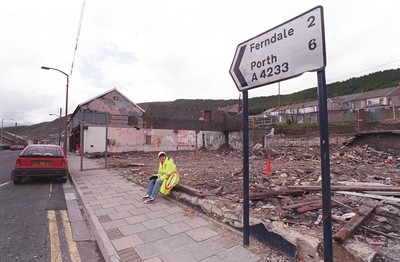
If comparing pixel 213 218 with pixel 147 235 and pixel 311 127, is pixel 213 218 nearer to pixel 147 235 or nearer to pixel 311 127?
pixel 147 235

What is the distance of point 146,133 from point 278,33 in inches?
1046

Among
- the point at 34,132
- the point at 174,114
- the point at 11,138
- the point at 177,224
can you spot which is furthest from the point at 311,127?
the point at 34,132

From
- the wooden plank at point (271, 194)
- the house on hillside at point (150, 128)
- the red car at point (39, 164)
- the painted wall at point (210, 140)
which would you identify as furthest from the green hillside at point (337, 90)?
the wooden plank at point (271, 194)

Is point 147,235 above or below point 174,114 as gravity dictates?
below

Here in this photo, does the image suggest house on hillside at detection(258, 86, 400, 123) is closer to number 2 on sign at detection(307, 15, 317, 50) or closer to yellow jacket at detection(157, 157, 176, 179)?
yellow jacket at detection(157, 157, 176, 179)

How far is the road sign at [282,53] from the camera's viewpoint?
2172 millimetres

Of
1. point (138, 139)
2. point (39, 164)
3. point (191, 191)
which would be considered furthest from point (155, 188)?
point (138, 139)

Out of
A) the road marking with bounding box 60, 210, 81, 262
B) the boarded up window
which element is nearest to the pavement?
the road marking with bounding box 60, 210, 81, 262

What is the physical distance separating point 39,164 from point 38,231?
17.3 ft

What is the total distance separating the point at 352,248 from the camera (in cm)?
247

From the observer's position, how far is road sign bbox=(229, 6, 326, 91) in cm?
217

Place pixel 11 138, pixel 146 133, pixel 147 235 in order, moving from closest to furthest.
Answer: pixel 147 235, pixel 146 133, pixel 11 138

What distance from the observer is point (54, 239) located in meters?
3.77

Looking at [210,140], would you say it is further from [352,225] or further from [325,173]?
[325,173]
